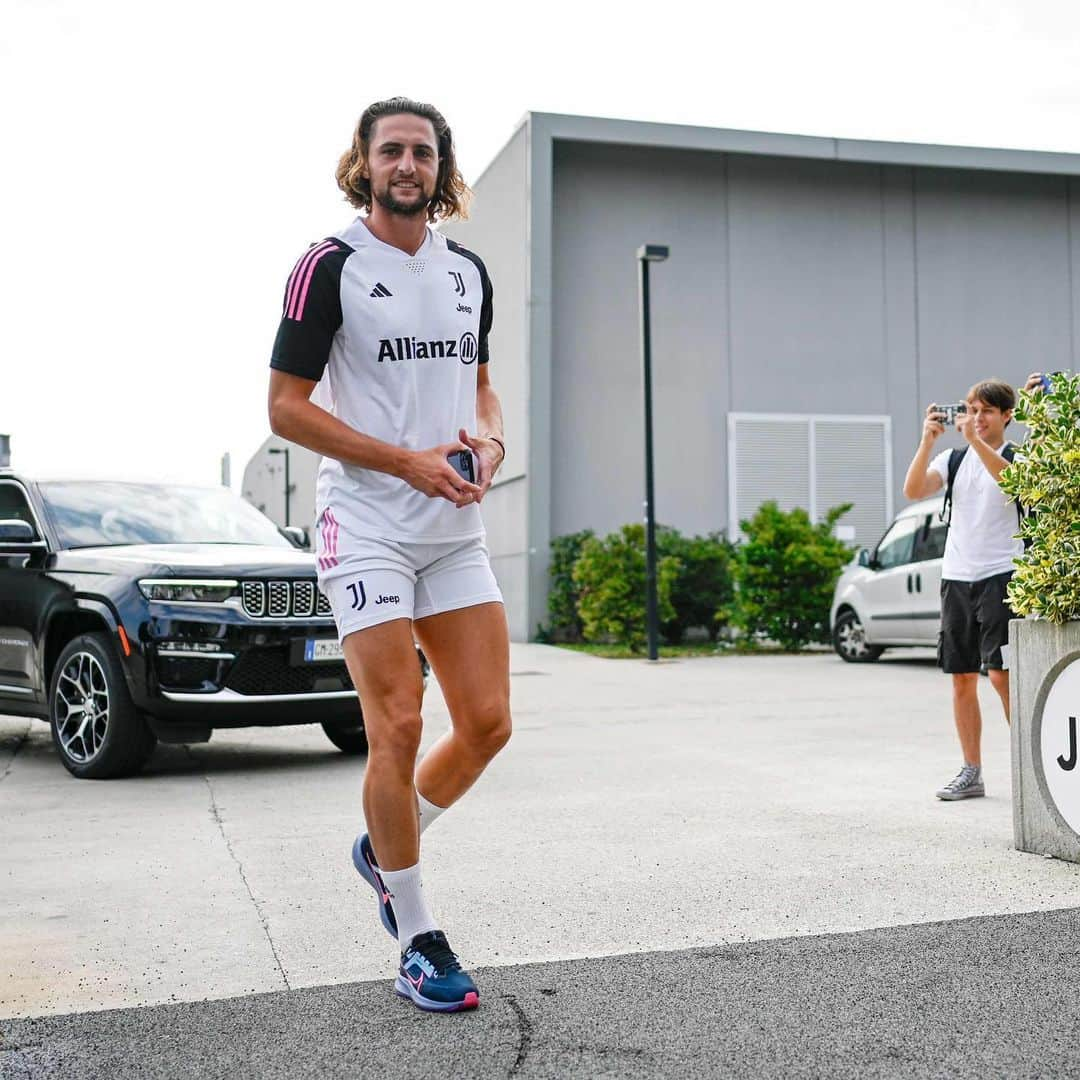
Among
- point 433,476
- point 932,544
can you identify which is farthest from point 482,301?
point 932,544

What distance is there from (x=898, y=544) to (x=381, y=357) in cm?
1342

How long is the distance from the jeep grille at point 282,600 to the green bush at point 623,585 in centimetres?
1244

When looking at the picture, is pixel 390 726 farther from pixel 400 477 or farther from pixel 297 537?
pixel 297 537

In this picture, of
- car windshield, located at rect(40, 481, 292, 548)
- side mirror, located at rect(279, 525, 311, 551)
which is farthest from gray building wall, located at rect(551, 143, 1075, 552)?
car windshield, located at rect(40, 481, 292, 548)

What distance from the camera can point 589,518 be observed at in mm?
23406

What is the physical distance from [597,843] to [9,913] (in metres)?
2.16

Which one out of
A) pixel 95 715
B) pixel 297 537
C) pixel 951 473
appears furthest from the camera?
pixel 297 537

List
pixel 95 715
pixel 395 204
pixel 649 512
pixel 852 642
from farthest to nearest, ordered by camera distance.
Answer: pixel 649 512 → pixel 852 642 → pixel 95 715 → pixel 395 204

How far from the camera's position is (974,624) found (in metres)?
6.20

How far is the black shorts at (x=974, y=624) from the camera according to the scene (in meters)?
6.04

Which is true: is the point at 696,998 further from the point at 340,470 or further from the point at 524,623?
the point at 524,623

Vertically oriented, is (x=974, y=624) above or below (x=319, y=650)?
above

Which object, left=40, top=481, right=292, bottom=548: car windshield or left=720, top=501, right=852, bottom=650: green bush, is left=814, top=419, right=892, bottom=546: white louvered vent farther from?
left=40, top=481, right=292, bottom=548: car windshield

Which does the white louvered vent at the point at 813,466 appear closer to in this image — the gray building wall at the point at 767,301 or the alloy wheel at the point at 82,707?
the gray building wall at the point at 767,301
